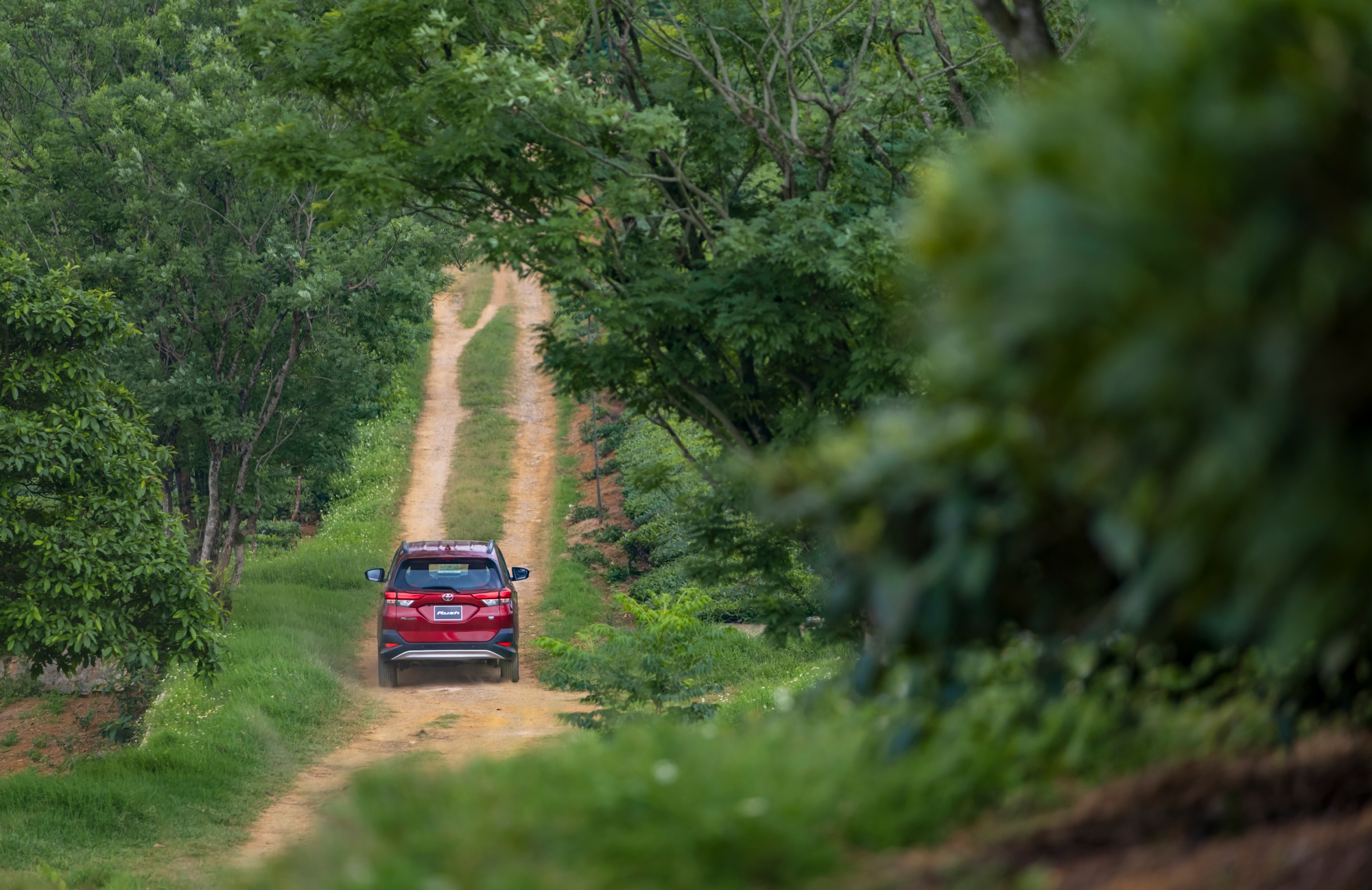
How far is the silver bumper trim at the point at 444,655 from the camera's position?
14289mm

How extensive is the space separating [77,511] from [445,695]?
16.9 ft

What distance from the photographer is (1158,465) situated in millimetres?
1904

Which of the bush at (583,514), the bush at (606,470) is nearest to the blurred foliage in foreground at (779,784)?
the bush at (583,514)

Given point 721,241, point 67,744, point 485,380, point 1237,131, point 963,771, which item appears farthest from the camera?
point 485,380

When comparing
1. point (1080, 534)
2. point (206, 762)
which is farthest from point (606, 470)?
point (1080, 534)

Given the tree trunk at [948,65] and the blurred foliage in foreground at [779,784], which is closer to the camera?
the blurred foliage in foreground at [779,784]

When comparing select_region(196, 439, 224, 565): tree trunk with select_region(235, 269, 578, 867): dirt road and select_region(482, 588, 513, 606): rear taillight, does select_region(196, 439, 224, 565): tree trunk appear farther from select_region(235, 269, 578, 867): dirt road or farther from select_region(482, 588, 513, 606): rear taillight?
select_region(482, 588, 513, 606): rear taillight

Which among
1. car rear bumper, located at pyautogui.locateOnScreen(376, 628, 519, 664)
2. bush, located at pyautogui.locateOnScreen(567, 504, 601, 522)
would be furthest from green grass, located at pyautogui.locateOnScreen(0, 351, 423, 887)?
bush, located at pyautogui.locateOnScreen(567, 504, 601, 522)

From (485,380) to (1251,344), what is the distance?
42.8 m

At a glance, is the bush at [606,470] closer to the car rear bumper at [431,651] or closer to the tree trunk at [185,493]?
the tree trunk at [185,493]

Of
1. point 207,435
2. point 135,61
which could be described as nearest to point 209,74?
point 135,61

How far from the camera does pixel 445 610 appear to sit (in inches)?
567

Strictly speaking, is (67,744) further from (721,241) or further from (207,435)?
(721,241)

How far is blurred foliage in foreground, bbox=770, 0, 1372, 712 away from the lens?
1.66m
